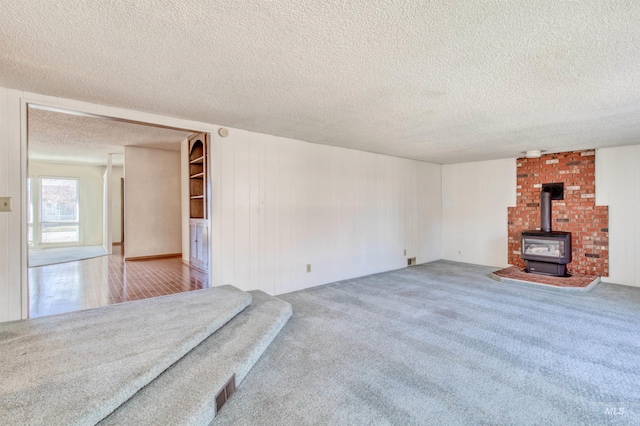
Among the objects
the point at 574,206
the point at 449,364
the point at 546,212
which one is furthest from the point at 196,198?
the point at 574,206

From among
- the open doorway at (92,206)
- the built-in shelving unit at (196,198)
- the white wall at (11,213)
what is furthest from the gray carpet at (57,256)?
the white wall at (11,213)

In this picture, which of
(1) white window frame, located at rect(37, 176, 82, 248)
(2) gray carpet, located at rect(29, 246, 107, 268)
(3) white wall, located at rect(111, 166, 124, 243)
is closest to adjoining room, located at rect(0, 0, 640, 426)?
(2) gray carpet, located at rect(29, 246, 107, 268)

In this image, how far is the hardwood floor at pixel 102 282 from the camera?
3426 millimetres

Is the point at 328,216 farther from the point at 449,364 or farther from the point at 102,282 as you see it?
the point at 102,282

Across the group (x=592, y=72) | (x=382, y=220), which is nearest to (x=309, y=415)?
(x=592, y=72)

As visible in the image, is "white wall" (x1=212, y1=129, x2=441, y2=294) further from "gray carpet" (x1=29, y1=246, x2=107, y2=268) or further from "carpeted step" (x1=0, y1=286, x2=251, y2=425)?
"gray carpet" (x1=29, y1=246, x2=107, y2=268)

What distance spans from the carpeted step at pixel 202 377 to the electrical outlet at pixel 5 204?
2.16 metres

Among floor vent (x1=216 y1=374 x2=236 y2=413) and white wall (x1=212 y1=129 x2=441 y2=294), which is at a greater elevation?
white wall (x1=212 y1=129 x2=441 y2=294)

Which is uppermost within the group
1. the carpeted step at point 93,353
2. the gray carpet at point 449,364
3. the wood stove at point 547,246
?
the wood stove at point 547,246

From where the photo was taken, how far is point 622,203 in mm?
5000

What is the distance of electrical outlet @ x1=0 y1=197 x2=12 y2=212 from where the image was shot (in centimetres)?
268

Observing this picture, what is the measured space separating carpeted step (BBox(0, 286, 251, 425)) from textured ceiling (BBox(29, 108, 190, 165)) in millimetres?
2863

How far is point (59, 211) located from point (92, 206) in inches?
30.1

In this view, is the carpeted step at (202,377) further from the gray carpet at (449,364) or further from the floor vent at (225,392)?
the gray carpet at (449,364)
